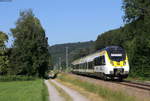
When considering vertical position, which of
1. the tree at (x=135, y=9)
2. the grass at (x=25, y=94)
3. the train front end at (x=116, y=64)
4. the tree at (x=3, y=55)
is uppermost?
the tree at (x=135, y=9)

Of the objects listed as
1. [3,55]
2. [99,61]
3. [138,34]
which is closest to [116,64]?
[99,61]

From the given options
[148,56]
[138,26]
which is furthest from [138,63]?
[138,26]

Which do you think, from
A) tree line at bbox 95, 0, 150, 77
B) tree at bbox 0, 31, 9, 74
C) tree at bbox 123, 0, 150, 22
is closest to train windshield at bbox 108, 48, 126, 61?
tree line at bbox 95, 0, 150, 77

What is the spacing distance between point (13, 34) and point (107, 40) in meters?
48.0

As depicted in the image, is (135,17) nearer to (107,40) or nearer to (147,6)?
(147,6)

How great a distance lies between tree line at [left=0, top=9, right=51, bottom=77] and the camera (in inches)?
2906

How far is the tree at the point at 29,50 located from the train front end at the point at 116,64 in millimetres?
38950

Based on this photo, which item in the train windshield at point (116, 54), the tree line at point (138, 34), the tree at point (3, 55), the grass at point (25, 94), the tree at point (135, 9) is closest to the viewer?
the grass at point (25, 94)

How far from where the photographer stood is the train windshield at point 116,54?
3650 centimetres

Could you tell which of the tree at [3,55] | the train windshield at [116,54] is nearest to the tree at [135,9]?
the train windshield at [116,54]

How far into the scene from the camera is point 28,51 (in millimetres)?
73500

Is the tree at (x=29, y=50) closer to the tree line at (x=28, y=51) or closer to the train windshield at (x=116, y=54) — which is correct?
the tree line at (x=28, y=51)

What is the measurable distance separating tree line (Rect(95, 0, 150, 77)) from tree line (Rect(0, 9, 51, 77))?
68.2 ft

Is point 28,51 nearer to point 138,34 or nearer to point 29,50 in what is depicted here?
point 29,50
